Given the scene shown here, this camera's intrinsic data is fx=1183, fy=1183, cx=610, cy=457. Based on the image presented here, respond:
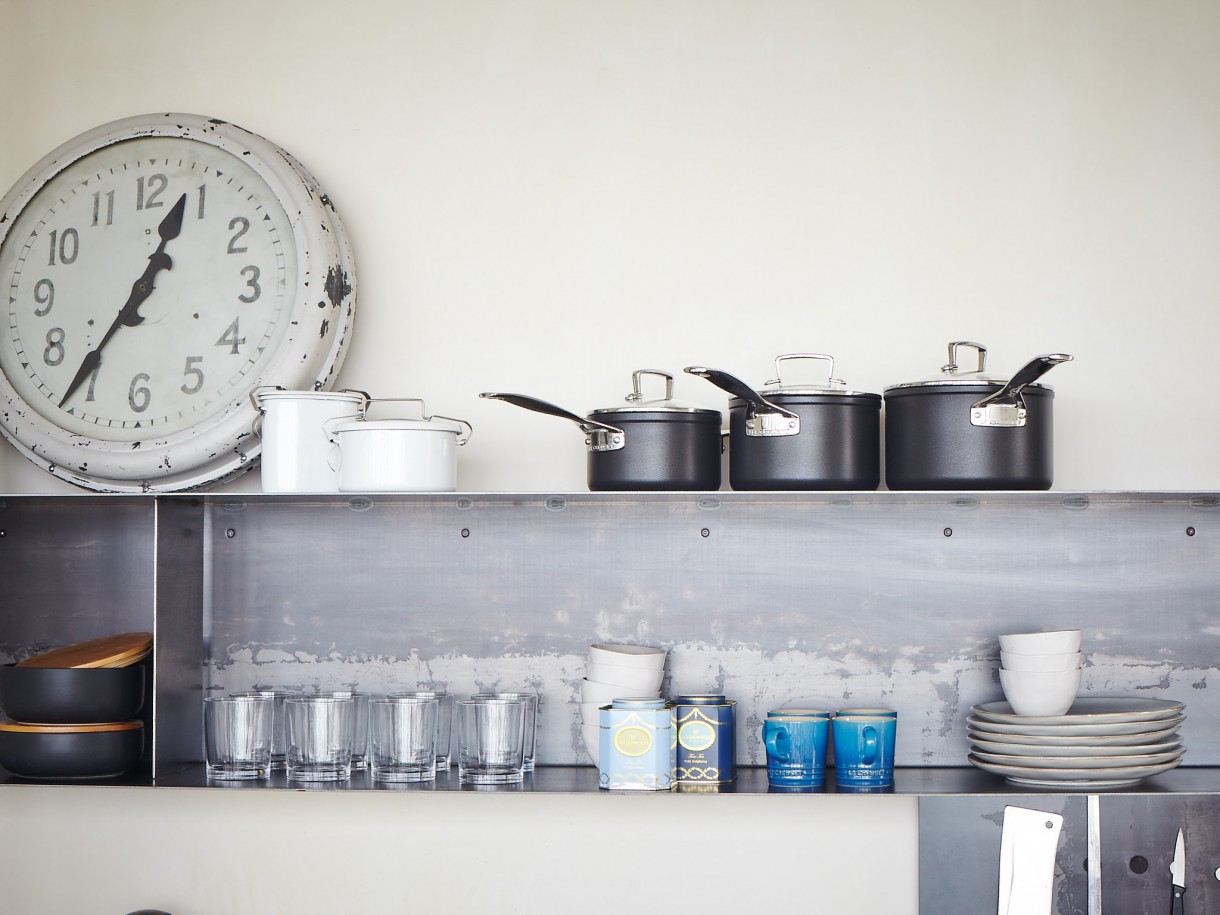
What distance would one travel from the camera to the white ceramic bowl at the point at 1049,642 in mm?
1771

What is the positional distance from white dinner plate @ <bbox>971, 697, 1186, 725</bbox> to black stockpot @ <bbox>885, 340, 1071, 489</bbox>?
1.12 feet

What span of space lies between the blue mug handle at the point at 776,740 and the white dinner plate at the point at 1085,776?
34 centimetres

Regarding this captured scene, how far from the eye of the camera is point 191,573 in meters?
2.00

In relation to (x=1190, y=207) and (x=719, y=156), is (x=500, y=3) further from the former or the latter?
(x=1190, y=207)

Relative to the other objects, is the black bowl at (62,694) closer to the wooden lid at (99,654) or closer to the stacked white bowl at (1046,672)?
the wooden lid at (99,654)

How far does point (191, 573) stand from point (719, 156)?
3.75 feet

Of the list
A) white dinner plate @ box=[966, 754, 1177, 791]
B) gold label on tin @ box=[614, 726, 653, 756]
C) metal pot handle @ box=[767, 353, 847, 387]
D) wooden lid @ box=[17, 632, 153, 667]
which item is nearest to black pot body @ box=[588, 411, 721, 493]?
metal pot handle @ box=[767, 353, 847, 387]

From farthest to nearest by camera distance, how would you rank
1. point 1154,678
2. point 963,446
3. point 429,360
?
point 429,360 → point 1154,678 → point 963,446

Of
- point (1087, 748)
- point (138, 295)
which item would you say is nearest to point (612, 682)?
point (1087, 748)

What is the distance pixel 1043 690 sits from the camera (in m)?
1.77

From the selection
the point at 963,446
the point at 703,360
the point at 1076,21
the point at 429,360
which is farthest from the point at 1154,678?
the point at 429,360

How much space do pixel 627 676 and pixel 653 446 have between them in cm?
38

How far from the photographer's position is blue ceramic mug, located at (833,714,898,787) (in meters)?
1.76

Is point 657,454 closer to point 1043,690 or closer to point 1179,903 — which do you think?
point 1043,690
